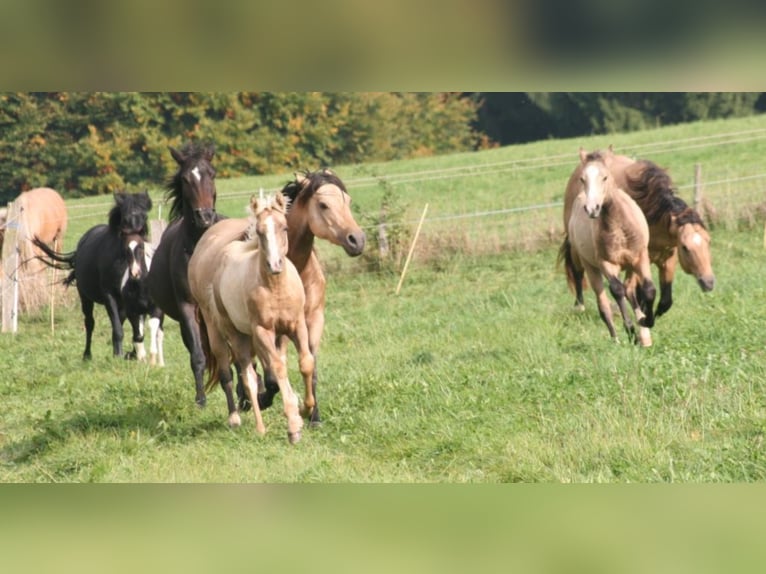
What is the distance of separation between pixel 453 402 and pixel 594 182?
3777 mm

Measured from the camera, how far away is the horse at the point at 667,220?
41.6ft

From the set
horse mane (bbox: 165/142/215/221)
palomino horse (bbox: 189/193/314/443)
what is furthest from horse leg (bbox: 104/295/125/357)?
palomino horse (bbox: 189/193/314/443)

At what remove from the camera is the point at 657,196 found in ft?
41.7

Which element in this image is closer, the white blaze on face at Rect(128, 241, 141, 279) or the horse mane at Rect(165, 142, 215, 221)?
the horse mane at Rect(165, 142, 215, 221)

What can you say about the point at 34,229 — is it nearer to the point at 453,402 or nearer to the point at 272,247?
the point at 272,247

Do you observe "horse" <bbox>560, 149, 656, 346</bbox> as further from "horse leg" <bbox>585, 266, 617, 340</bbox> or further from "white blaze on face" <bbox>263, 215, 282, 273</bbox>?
"white blaze on face" <bbox>263, 215, 282, 273</bbox>

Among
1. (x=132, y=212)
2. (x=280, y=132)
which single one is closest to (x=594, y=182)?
(x=132, y=212)

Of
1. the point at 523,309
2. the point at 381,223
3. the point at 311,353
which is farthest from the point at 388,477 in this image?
the point at 381,223

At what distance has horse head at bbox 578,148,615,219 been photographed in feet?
34.8

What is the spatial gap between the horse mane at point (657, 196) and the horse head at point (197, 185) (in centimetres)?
568

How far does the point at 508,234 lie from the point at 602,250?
35.3ft

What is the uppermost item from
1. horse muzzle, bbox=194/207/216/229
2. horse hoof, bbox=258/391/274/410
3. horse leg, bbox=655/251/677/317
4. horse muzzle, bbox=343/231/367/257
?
horse muzzle, bbox=194/207/216/229

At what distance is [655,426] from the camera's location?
6367mm
